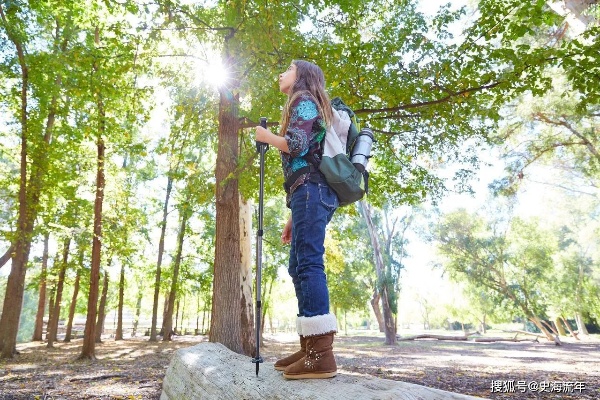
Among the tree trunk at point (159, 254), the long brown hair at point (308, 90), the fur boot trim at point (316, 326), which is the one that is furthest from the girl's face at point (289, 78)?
the tree trunk at point (159, 254)

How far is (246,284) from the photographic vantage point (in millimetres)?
9742

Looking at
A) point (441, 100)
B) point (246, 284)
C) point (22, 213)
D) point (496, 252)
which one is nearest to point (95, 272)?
point (22, 213)

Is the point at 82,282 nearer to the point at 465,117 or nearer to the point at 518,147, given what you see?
the point at 465,117

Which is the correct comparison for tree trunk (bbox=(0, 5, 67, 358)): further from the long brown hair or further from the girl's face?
the long brown hair

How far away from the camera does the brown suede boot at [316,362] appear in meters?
2.88

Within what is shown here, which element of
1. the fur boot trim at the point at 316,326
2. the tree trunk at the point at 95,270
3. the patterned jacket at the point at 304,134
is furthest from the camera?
the tree trunk at the point at 95,270

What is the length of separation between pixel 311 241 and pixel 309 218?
6.8 inches

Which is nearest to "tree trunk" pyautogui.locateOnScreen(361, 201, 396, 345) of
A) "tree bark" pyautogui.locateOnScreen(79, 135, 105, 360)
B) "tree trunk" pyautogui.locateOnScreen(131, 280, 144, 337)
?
"tree bark" pyautogui.locateOnScreen(79, 135, 105, 360)

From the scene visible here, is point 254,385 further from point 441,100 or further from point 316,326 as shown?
point 441,100

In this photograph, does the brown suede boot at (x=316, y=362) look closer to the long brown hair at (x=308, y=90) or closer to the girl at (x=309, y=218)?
the girl at (x=309, y=218)

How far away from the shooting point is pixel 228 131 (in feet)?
29.2

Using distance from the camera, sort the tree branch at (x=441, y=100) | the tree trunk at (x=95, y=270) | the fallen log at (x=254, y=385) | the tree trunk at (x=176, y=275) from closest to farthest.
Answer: the fallen log at (x=254, y=385)
the tree branch at (x=441, y=100)
the tree trunk at (x=95, y=270)
the tree trunk at (x=176, y=275)

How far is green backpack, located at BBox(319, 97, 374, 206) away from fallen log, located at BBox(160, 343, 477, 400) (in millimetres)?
1354


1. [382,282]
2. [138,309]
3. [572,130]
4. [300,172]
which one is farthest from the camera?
[138,309]
